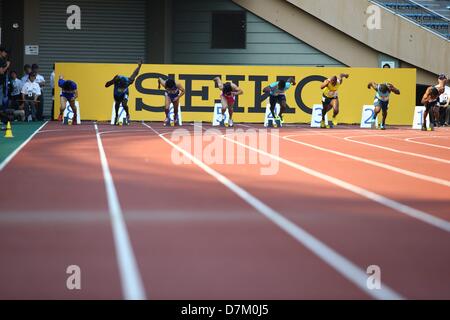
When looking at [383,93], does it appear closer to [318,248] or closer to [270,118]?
[270,118]

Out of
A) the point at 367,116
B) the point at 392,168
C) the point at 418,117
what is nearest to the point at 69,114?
the point at 367,116

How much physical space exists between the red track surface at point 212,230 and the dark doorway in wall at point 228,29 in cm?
2431

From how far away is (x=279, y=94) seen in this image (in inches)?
1316

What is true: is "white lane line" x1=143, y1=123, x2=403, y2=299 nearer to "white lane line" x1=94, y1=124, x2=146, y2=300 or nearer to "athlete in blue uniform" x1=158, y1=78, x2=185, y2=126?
"white lane line" x1=94, y1=124, x2=146, y2=300

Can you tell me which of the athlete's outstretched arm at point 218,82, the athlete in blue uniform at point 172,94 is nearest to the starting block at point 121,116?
the athlete in blue uniform at point 172,94

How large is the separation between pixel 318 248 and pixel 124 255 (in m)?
1.60

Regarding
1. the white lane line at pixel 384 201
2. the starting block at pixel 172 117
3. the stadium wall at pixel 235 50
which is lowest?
the starting block at pixel 172 117

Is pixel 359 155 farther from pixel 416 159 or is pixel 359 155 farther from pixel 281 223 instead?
pixel 281 223

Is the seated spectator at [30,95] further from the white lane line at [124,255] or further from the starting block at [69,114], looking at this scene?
the white lane line at [124,255]

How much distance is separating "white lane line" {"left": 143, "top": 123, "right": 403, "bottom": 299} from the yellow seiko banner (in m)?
22.7

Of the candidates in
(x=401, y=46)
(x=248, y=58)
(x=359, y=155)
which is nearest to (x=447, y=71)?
(x=401, y=46)

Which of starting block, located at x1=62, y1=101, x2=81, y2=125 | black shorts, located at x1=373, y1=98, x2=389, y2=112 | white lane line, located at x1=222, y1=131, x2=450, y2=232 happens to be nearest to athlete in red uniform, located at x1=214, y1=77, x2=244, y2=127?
black shorts, located at x1=373, y1=98, x2=389, y2=112

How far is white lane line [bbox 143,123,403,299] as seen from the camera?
6688 mm

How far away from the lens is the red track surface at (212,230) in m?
6.86
